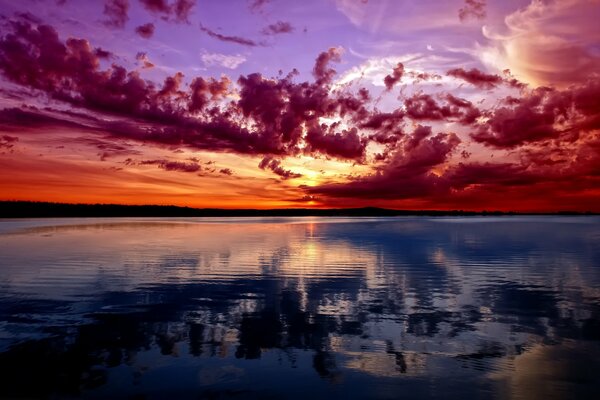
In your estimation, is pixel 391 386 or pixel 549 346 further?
pixel 549 346

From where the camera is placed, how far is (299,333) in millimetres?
15344

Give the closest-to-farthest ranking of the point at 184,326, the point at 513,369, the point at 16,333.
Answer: the point at 513,369 → the point at 16,333 → the point at 184,326

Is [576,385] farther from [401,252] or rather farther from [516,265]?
[401,252]

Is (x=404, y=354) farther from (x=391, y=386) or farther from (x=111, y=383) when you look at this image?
(x=111, y=383)

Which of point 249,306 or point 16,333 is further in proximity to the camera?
point 249,306

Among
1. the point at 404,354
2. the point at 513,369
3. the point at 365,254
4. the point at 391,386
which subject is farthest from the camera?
the point at 365,254

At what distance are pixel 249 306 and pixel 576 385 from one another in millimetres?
12318

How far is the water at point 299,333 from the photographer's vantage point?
423 inches

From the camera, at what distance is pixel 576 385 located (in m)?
10.6

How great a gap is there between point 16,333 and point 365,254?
31184 millimetres

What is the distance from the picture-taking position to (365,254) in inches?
1667

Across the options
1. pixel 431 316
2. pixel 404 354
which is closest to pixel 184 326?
pixel 404 354

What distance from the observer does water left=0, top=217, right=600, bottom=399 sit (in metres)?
10.7

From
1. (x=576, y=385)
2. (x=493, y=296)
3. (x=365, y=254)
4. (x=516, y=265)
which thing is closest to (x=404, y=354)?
(x=576, y=385)
